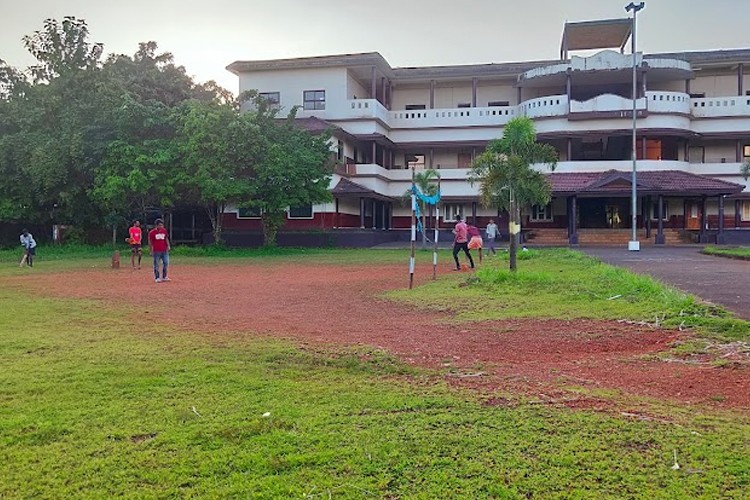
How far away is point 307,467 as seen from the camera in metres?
3.97

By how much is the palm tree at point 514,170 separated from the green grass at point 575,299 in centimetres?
237

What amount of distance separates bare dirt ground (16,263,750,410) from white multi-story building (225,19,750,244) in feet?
70.6

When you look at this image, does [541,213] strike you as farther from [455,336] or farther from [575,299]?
[455,336]

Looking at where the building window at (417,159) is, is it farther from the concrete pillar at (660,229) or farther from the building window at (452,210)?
the concrete pillar at (660,229)

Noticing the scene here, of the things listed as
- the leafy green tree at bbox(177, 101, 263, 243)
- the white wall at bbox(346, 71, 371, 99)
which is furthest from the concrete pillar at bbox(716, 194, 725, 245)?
the leafy green tree at bbox(177, 101, 263, 243)

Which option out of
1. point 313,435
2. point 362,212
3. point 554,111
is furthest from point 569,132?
point 313,435

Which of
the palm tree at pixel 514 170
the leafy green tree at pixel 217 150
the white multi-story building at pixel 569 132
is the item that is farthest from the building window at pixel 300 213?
the palm tree at pixel 514 170

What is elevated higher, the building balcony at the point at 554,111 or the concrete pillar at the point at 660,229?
the building balcony at the point at 554,111

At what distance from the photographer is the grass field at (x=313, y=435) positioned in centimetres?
373

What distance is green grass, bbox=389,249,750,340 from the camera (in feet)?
28.3

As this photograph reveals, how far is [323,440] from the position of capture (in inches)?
173

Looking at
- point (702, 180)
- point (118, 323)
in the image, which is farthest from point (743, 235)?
point (118, 323)

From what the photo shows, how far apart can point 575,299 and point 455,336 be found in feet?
12.1

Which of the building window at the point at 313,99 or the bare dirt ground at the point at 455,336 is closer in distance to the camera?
the bare dirt ground at the point at 455,336
